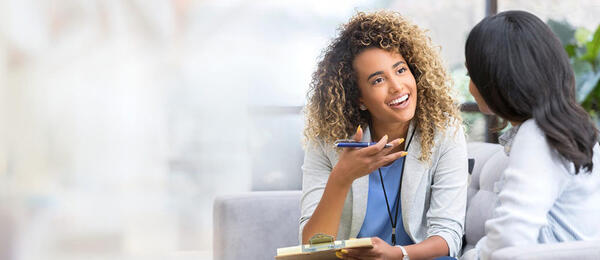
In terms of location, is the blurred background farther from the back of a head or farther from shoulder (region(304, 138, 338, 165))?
the back of a head

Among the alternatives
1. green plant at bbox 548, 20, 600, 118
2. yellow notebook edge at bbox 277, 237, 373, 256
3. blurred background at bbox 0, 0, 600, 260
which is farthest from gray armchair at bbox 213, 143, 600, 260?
green plant at bbox 548, 20, 600, 118

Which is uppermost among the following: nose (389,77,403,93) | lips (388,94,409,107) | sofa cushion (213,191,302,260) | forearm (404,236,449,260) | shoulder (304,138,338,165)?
nose (389,77,403,93)

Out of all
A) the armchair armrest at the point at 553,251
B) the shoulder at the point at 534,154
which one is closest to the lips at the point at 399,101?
the shoulder at the point at 534,154

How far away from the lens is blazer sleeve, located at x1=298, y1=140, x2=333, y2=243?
67.5 inches

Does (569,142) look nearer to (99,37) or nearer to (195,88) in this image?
(195,88)

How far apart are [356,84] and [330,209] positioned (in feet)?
1.23

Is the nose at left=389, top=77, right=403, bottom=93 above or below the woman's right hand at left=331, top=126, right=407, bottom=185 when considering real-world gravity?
above

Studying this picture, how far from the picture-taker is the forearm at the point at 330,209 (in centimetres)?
151

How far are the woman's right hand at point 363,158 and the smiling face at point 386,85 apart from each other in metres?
0.17

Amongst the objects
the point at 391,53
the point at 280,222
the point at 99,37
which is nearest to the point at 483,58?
the point at 391,53

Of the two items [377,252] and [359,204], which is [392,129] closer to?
[359,204]

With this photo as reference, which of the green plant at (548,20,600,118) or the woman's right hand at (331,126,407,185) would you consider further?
the green plant at (548,20,600,118)

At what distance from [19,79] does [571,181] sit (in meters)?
3.05

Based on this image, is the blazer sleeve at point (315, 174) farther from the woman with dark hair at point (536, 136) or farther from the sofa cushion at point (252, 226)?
the woman with dark hair at point (536, 136)
